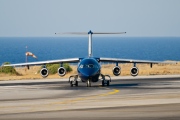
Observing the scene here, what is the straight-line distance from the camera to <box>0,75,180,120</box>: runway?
33.4 m

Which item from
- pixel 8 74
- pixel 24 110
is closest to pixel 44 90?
pixel 24 110

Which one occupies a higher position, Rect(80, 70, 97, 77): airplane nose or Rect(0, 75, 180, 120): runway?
Rect(80, 70, 97, 77): airplane nose

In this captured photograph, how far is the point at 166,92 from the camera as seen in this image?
47844 millimetres

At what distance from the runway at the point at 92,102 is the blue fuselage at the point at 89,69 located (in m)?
1.03

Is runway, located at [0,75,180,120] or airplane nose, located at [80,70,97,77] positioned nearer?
runway, located at [0,75,180,120]

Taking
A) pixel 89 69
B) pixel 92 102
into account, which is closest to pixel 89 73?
pixel 89 69

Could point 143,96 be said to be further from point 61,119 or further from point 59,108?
point 61,119

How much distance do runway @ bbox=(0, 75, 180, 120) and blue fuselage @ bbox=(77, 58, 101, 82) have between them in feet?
3.38

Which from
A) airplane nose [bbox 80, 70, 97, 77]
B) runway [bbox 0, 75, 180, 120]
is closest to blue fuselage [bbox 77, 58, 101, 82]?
airplane nose [bbox 80, 70, 97, 77]

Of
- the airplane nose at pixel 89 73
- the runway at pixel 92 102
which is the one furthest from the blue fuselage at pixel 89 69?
the runway at pixel 92 102

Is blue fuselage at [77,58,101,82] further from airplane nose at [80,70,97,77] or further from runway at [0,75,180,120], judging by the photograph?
runway at [0,75,180,120]

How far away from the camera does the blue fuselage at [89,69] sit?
52.3 meters

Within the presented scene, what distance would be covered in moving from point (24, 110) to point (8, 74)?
43342 mm

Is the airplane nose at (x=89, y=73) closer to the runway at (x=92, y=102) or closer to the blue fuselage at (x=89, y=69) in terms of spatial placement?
the blue fuselage at (x=89, y=69)
